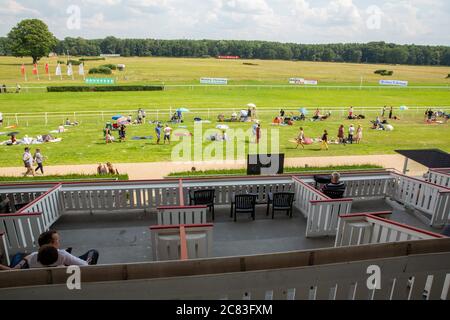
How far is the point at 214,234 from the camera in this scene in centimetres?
755

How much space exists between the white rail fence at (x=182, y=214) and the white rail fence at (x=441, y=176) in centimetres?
670

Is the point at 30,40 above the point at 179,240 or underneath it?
above

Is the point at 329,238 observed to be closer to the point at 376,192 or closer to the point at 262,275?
the point at 376,192

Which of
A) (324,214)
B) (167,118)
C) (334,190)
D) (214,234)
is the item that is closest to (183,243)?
(214,234)

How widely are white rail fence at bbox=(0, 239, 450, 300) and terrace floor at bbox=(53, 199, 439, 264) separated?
378cm

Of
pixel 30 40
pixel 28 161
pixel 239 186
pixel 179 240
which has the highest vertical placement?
pixel 30 40

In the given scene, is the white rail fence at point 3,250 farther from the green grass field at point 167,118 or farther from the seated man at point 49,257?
the green grass field at point 167,118

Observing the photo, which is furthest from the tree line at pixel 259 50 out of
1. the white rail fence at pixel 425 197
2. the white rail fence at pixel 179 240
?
the white rail fence at pixel 179 240

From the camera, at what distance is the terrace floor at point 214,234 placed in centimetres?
684

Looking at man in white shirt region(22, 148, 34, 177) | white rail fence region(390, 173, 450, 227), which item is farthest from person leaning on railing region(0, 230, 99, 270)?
man in white shirt region(22, 148, 34, 177)

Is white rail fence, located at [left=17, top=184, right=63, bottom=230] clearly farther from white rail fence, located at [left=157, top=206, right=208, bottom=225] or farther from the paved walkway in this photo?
the paved walkway

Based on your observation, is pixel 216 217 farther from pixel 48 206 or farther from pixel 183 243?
pixel 183 243

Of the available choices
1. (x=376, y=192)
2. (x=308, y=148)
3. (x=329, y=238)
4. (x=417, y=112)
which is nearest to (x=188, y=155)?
(x=308, y=148)

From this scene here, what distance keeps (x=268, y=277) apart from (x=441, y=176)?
28.2ft
